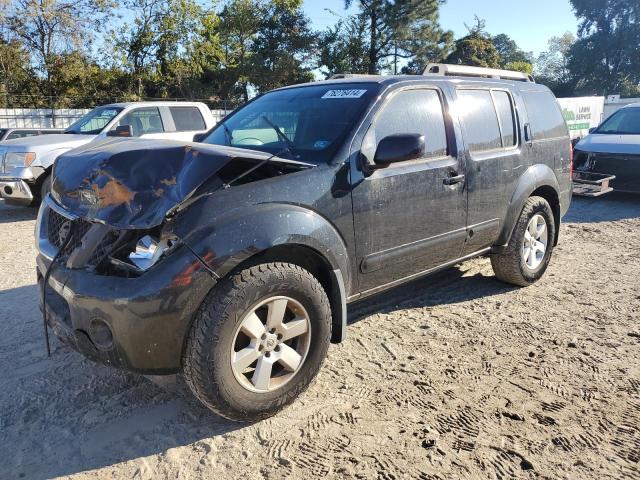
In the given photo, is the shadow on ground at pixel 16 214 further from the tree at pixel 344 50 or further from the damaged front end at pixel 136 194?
the tree at pixel 344 50

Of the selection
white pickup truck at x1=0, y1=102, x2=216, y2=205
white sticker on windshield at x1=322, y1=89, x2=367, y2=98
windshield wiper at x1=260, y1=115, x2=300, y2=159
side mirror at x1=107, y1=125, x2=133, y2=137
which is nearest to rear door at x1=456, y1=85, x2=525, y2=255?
white sticker on windshield at x1=322, y1=89, x2=367, y2=98

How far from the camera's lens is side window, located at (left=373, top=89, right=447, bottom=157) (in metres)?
3.58

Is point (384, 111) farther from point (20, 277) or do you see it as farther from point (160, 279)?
point (20, 277)

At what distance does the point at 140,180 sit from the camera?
107 inches

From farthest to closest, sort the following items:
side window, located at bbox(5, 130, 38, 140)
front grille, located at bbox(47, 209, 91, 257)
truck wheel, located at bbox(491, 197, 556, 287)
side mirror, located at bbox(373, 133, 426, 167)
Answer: side window, located at bbox(5, 130, 38, 140), truck wheel, located at bbox(491, 197, 556, 287), side mirror, located at bbox(373, 133, 426, 167), front grille, located at bbox(47, 209, 91, 257)

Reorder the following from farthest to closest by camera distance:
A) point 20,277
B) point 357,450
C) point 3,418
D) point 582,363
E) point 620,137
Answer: point 620,137, point 20,277, point 582,363, point 3,418, point 357,450

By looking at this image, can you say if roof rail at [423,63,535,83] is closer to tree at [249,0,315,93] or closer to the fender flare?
the fender flare

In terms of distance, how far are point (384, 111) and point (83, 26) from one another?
84.9 ft

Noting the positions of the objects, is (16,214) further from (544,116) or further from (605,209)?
(605,209)

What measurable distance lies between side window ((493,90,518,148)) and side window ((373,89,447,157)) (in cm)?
85

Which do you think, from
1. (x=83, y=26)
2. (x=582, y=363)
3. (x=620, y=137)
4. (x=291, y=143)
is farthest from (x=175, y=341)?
(x=83, y=26)

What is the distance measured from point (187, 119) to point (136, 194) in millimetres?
8128

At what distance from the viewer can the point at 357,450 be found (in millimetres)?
2693

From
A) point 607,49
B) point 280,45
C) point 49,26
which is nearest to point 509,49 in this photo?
point 607,49
